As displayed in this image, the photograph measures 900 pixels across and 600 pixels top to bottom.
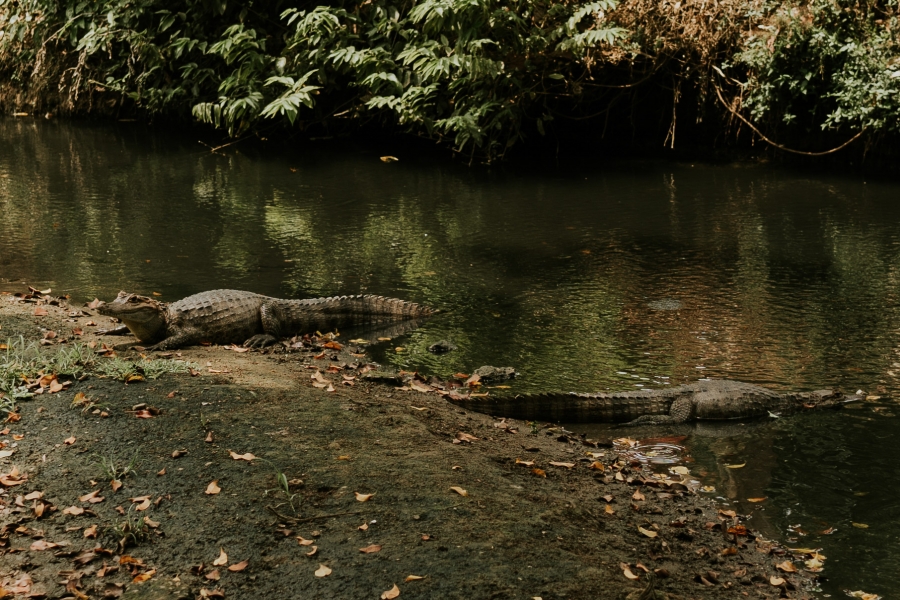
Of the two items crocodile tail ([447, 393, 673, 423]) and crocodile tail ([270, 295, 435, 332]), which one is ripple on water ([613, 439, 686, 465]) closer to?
crocodile tail ([447, 393, 673, 423])

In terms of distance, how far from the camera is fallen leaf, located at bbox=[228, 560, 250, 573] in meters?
3.69

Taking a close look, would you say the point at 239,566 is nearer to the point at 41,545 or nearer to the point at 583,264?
the point at 41,545

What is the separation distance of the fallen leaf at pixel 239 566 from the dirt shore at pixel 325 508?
0.01m

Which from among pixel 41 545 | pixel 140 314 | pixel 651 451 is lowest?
pixel 651 451

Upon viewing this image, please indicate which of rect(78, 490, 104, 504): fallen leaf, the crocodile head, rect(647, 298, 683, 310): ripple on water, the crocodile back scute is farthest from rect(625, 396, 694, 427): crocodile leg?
the crocodile head

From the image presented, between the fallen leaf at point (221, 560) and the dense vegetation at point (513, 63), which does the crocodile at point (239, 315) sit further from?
the dense vegetation at point (513, 63)

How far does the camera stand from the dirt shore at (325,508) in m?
3.67

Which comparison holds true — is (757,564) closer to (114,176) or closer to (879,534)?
(879,534)

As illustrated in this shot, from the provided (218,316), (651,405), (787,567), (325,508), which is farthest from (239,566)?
(218,316)

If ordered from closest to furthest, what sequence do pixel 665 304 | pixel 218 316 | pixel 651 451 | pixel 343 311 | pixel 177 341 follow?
pixel 651 451, pixel 177 341, pixel 218 316, pixel 343 311, pixel 665 304

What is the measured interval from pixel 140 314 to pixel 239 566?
3.60 metres

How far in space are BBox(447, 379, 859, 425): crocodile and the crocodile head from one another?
8.00ft

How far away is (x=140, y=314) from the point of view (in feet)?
22.5

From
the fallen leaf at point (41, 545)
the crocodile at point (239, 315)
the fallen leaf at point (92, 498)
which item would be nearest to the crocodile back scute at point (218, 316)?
the crocodile at point (239, 315)
